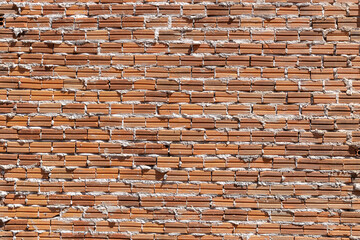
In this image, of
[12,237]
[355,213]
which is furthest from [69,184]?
[355,213]

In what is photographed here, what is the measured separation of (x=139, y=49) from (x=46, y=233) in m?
1.74

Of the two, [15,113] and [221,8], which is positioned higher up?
[221,8]

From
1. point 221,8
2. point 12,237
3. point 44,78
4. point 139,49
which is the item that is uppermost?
point 221,8

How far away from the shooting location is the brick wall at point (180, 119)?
2.52m

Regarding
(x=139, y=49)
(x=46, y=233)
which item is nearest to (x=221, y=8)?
(x=139, y=49)

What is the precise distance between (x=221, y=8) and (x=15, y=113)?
195cm

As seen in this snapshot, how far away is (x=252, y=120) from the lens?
2.54m

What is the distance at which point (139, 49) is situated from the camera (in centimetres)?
257

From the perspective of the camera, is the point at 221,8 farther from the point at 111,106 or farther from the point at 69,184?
the point at 69,184

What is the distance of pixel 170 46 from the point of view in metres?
2.56

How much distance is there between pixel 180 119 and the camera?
2.55 meters

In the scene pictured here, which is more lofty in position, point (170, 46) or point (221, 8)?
point (221, 8)

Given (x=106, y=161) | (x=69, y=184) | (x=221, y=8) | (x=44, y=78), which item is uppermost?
(x=221, y=8)

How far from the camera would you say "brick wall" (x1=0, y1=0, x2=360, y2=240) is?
8.27ft
